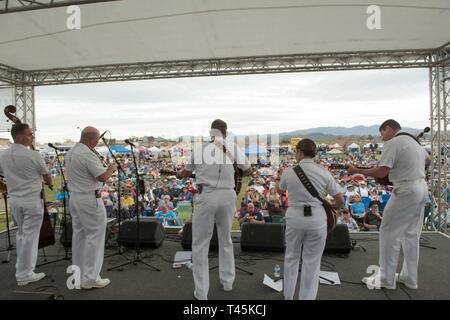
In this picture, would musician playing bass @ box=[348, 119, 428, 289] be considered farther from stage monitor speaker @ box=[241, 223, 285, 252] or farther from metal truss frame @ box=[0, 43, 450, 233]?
metal truss frame @ box=[0, 43, 450, 233]

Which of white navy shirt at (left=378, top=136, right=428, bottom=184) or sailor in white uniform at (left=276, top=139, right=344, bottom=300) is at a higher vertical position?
white navy shirt at (left=378, top=136, right=428, bottom=184)

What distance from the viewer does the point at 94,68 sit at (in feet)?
22.7

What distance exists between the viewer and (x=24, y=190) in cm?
354

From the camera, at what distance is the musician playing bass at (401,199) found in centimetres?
319

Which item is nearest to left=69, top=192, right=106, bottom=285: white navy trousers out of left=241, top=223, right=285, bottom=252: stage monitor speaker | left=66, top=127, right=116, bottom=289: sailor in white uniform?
left=66, top=127, right=116, bottom=289: sailor in white uniform

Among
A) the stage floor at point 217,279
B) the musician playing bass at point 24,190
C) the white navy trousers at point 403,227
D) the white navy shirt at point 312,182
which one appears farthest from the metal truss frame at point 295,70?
the white navy shirt at point 312,182

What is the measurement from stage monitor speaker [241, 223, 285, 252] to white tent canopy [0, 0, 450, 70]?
3225 mm

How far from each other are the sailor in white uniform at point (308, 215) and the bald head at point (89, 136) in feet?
7.01

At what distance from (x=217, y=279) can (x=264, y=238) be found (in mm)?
1247

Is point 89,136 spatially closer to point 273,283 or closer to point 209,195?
point 209,195

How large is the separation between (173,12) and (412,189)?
152 inches

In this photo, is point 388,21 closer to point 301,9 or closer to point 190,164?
point 301,9

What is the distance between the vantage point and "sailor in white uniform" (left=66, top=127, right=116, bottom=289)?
128 inches
